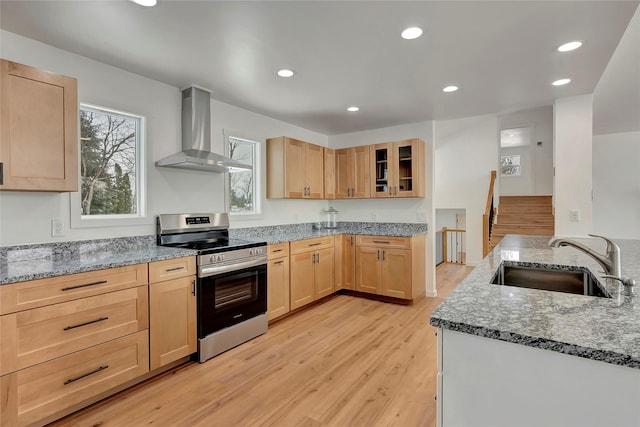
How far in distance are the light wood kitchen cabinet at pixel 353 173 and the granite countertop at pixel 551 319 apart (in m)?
3.21

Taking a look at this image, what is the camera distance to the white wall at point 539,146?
710 cm

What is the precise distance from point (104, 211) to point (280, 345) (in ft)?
6.22

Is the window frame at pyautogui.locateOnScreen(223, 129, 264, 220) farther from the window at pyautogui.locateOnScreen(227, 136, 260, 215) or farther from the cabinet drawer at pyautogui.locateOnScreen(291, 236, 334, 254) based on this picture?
the cabinet drawer at pyautogui.locateOnScreen(291, 236, 334, 254)

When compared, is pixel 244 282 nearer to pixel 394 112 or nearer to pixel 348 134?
pixel 394 112

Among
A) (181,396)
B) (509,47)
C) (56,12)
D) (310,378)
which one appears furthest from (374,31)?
(181,396)

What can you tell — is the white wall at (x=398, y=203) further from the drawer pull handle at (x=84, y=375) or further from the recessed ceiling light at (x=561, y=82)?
the drawer pull handle at (x=84, y=375)

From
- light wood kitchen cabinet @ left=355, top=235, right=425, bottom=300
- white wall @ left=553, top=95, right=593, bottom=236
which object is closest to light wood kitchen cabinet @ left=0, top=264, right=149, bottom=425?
light wood kitchen cabinet @ left=355, top=235, right=425, bottom=300

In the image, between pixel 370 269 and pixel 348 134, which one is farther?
pixel 348 134

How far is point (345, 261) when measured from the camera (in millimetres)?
4438

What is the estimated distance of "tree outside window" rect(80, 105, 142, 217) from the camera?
2.56m

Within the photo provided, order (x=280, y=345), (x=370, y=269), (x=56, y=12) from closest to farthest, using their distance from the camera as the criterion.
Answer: (x=56, y=12)
(x=280, y=345)
(x=370, y=269)

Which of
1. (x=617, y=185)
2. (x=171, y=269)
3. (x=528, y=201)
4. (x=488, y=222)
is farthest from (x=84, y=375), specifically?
(x=617, y=185)

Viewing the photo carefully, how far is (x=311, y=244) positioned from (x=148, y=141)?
2.03 m

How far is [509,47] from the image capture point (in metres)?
2.32
